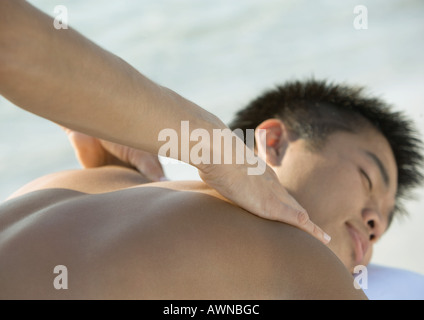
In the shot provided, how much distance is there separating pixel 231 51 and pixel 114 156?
2034 millimetres

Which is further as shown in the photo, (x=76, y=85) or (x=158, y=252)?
(x=158, y=252)

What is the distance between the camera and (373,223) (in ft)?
5.08

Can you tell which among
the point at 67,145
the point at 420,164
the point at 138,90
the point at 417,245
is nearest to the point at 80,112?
the point at 138,90

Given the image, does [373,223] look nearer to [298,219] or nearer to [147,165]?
[298,219]

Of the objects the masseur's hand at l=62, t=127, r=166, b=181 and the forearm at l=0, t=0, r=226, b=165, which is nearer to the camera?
the forearm at l=0, t=0, r=226, b=165

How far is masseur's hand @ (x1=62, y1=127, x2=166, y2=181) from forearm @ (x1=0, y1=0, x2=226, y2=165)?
72 cm

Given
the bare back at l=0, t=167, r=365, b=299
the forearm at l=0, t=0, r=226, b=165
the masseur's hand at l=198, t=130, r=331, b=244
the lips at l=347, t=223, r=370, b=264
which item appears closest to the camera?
the forearm at l=0, t=0, r=226, b=165

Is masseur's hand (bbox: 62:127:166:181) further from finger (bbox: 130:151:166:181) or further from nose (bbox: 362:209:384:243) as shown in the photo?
nose (bbox: 362:209:384:243)

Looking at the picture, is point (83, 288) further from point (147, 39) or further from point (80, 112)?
point (147, 39)

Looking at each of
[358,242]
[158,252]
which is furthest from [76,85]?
[358,242]

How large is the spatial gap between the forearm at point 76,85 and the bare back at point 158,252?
151 millimetres

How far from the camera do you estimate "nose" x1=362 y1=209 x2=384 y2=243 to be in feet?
5.01

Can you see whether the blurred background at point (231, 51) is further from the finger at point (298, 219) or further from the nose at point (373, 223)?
the finger at point (298, 219)

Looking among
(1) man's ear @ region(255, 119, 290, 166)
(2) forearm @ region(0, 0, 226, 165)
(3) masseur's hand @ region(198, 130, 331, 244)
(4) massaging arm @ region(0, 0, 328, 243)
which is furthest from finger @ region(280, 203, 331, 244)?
(1) man's ear @ region(255, 119, 290, 166)
